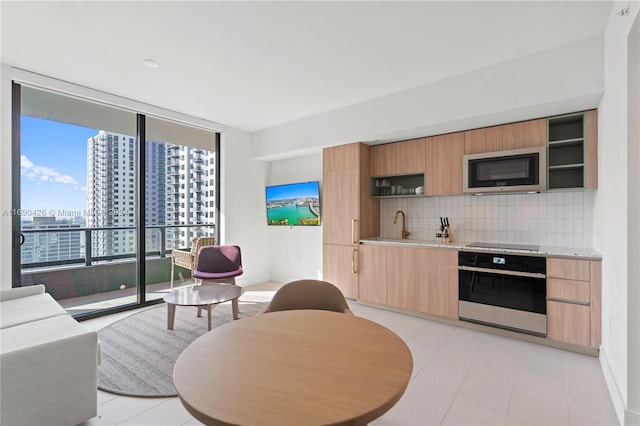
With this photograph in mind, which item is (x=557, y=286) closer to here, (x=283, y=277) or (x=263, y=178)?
(x=283, y=277)

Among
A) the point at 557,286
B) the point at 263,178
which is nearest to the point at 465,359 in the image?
the point at 557,286

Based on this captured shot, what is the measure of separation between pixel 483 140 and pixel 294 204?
2967 millimetres

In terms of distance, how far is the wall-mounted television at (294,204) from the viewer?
195 inches

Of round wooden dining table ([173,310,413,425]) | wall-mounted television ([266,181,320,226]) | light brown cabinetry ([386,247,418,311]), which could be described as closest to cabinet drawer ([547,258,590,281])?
light brown cabinetry ([386,247,418,311])

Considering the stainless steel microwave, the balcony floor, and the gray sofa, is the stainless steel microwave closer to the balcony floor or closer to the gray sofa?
the gray sofa

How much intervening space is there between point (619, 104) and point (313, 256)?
13.4 ft

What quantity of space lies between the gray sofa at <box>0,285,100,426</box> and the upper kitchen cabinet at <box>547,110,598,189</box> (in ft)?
13.8

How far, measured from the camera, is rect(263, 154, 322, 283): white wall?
5.14 m

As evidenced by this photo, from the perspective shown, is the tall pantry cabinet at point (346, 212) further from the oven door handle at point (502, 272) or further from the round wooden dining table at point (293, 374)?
the round wooden dining table at point (293, 374)

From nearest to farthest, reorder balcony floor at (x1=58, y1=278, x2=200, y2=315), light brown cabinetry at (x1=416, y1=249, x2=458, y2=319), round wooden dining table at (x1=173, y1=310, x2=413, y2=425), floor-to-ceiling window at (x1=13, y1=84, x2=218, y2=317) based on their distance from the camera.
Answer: round wooden dining table at (x1=173, y1=310, x2=413, y2=425) → floor-to-ceiling window at (x1=13, y1=84, x2=218, y2=317) → light brown cabinetry at (x1=416, y1=249, x2=458, y2=319) → balcony floor at (x1=58, y1=278, x2=200, y2=315)

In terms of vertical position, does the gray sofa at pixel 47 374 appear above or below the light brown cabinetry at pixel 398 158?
below

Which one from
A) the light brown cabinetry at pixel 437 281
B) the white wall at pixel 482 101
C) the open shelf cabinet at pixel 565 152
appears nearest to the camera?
the white wall at pixel 482 101

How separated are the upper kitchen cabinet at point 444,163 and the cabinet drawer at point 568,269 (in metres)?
1.17

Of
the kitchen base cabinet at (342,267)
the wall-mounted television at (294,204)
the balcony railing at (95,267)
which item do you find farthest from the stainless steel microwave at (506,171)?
the balcony railing at (95,267)
